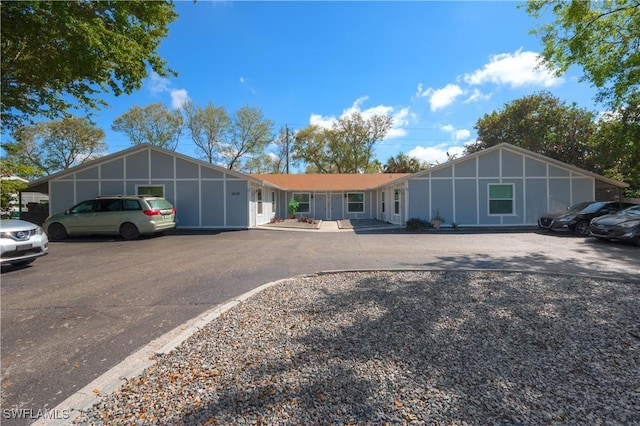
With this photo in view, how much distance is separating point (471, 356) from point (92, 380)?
3.33m

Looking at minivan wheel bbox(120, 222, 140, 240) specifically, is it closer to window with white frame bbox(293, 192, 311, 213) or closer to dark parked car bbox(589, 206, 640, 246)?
window with white frame bbox(293, 192, 311, 213)

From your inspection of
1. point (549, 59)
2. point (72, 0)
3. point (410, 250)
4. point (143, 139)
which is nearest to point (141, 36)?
point (72, 0)

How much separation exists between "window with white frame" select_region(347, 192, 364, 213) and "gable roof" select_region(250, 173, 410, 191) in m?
0.78

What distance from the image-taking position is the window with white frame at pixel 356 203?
25.1 m

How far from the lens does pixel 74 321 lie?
4.09 m

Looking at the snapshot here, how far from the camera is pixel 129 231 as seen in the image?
1279 centimetres

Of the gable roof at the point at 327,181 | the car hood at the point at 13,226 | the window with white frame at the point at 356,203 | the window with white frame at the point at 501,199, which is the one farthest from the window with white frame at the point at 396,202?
the car hood at the point at 13,226

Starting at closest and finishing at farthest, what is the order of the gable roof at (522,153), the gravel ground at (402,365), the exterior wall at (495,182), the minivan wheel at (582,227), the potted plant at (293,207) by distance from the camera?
the gravel ground at (402,365), the minivan wheel at (582,227), the gable roof at (522,153), the exterior wall at (495,182), the potted plant at (293,207)

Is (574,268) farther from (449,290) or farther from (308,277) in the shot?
(308,277)

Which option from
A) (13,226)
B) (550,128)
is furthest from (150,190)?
(550,128)

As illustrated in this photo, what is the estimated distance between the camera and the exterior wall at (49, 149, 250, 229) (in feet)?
54.3

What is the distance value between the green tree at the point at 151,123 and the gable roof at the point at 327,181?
633 inches

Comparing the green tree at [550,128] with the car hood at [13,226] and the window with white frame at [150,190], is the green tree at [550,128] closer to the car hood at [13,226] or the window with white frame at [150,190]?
the window with white frame at [150,190]

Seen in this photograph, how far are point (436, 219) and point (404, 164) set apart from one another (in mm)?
24487
